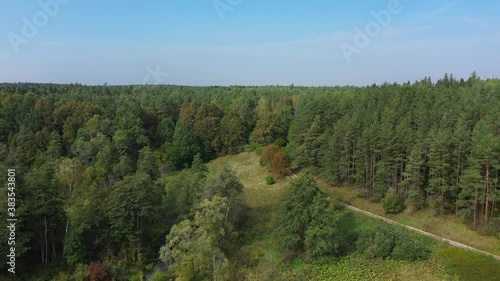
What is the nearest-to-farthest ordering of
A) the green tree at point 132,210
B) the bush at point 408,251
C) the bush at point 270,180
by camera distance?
the bush at point 408,251 → the green tree at point 132,210 → the bush at point 270,180

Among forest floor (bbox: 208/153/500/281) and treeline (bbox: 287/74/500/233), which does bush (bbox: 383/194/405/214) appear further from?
forest floor (bbox: 208/153/500/281)

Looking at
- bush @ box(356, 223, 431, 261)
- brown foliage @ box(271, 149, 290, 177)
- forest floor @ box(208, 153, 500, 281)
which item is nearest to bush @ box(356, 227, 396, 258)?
bush @ box(356, 223, 431, 261)

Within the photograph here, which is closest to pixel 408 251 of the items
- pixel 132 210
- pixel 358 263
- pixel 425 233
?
pixel 358 263

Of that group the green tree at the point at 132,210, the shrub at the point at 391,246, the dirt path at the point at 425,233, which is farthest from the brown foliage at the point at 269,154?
the green tree at the point at 132,210

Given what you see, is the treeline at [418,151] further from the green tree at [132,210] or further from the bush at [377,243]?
the green tree at [132,210]

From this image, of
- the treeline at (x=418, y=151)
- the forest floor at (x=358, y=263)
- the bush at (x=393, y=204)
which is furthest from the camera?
the bush at (x=393, y=204)
